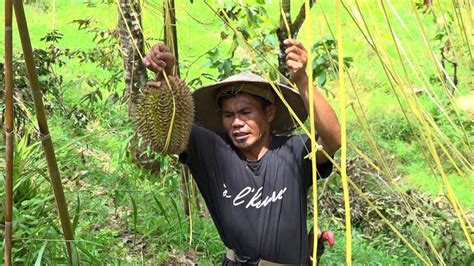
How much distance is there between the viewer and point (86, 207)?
3.08 metres

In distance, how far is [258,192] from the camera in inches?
75.9

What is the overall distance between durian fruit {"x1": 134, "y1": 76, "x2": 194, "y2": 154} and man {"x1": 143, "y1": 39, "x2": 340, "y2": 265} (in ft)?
1.36

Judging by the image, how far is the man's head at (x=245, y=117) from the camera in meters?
1.91

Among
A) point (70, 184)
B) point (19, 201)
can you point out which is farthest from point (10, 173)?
point (70, 184)

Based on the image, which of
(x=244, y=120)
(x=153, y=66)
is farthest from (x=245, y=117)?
(x=153, y=66)

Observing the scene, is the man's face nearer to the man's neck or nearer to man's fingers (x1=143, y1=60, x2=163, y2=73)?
the man's neck

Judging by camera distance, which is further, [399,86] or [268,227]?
[268,227]

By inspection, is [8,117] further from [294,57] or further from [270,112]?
[270,112]

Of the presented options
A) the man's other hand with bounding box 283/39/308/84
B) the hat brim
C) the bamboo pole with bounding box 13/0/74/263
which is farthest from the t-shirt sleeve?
the bamboo pole with bounding box 13/0/74/263

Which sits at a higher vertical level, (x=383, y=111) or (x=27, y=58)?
(x=27, y=58)

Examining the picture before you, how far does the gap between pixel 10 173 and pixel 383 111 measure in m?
6.63

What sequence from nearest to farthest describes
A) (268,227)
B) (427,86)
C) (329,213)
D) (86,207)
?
1. (427,86)
2. (268,227)
3. (86,207)
4. (329,213)

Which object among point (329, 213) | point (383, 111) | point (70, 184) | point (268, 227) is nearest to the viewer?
point (268, 227)

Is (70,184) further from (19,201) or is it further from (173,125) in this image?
(173,125)
